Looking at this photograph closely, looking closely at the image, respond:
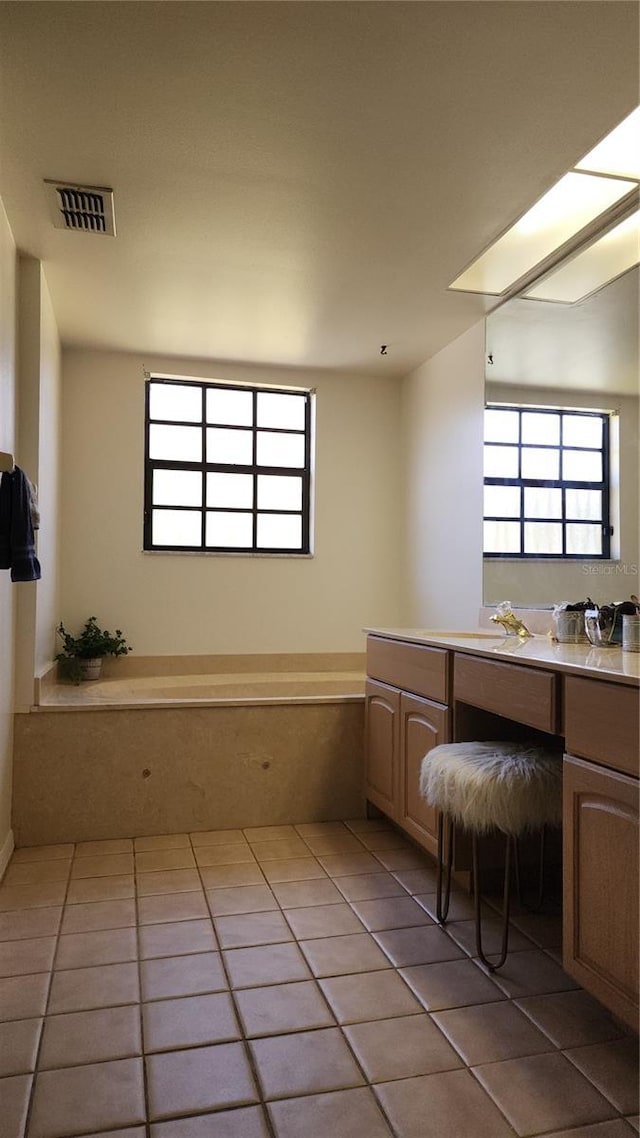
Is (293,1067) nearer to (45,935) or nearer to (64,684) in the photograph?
(45,935)

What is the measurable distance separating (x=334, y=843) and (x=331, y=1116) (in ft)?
5.07

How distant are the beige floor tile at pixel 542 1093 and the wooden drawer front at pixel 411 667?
102cm

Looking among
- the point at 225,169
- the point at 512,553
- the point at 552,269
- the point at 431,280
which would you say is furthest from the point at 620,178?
the point at 512,553

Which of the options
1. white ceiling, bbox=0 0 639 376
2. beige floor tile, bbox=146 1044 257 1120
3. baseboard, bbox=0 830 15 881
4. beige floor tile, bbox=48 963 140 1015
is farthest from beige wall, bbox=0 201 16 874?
beige floor tile, bbox=146 1044 257 1120

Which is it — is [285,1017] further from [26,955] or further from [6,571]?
[6,571]

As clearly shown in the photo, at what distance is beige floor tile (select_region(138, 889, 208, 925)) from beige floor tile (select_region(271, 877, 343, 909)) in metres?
0.25

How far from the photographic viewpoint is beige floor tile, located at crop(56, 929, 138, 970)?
196 centimetres

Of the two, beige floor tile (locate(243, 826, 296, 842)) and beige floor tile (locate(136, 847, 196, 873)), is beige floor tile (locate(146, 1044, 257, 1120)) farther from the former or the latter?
beige floor tile (locate(243, 826, 296, 842))

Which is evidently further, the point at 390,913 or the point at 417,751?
the point at 417,751

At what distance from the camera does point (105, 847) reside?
287 centimetres

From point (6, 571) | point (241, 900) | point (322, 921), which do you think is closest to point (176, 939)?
point (241, 900)

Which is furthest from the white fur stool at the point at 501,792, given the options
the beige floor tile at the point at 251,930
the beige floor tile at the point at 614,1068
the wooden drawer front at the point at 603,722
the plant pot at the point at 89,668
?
the plant pot at the point at 89,668

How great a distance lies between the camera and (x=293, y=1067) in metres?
1.51

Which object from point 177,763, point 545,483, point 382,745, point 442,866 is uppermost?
point 545,483
